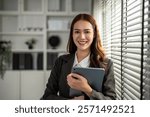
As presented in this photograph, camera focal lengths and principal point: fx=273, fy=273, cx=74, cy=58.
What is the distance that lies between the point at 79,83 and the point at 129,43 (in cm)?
32

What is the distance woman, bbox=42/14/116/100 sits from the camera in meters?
0.68

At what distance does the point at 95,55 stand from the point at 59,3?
57.1 inches

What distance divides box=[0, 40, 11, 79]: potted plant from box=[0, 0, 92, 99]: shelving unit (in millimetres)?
38

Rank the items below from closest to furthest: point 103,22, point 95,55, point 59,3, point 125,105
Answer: point 125,105, point 95,55, point 103,22, point 59,3

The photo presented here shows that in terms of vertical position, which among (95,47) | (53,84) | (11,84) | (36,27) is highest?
(36,27)

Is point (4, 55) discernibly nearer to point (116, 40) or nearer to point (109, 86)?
point (116, 40)

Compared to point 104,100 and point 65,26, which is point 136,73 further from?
point 65,26

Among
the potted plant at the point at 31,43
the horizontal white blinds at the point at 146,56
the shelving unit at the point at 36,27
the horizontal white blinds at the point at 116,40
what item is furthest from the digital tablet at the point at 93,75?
the potted plant at the point at 31,43

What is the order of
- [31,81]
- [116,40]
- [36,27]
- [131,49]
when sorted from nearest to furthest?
[131,49]
[116,40]
[31,81]
[36,27]

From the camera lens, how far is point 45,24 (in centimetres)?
217

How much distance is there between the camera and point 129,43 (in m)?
0.93

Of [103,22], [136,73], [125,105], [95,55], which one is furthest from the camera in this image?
[103,22]

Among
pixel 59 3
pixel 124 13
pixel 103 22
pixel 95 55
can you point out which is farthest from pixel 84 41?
pixel 59 3

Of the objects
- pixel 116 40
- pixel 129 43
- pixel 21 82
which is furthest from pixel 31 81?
pixel 129 43
